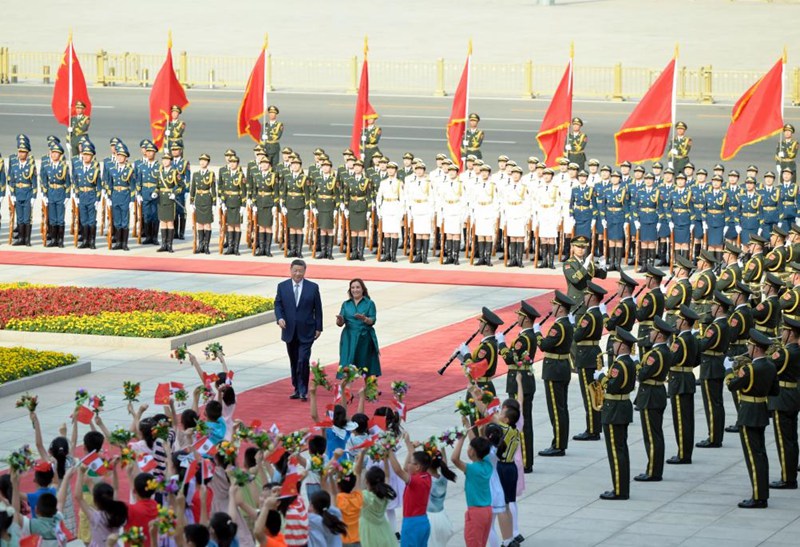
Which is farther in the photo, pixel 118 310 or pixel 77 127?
pixel 77 127

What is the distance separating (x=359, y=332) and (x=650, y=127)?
10711 millimetres

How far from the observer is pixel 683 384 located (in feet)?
56.0

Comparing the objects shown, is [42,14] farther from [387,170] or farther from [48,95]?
[387,170]

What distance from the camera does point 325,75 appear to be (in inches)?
2057

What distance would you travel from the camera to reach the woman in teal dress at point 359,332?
18641 millimetres

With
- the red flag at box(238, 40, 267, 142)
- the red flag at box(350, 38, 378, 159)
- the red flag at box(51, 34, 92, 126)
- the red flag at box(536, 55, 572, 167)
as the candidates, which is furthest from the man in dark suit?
the red flag at box(51, 34, 92, 126)

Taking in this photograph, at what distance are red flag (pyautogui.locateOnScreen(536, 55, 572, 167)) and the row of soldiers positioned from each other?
9.88 meters

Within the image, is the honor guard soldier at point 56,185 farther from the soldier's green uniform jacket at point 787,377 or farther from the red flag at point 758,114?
the soldier's green uniform jacket at point 787,377

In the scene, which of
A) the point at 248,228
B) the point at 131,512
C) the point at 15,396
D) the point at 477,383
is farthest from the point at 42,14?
the point at 131,512

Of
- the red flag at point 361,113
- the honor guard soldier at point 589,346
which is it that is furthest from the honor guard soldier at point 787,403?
the red flag at point 361,113

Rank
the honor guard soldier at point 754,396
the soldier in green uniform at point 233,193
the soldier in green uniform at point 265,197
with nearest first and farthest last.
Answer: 1. the honor guard soldier at point 754,396
2. the soldier in green uniform at point 265,197
3. the soldier in green uniform at point 233,193

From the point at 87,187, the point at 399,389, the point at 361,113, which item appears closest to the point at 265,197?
the point at 361,113

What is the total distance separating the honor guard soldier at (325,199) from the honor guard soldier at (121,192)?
266 centimetres

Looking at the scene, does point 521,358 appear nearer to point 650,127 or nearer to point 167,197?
point 650,127
